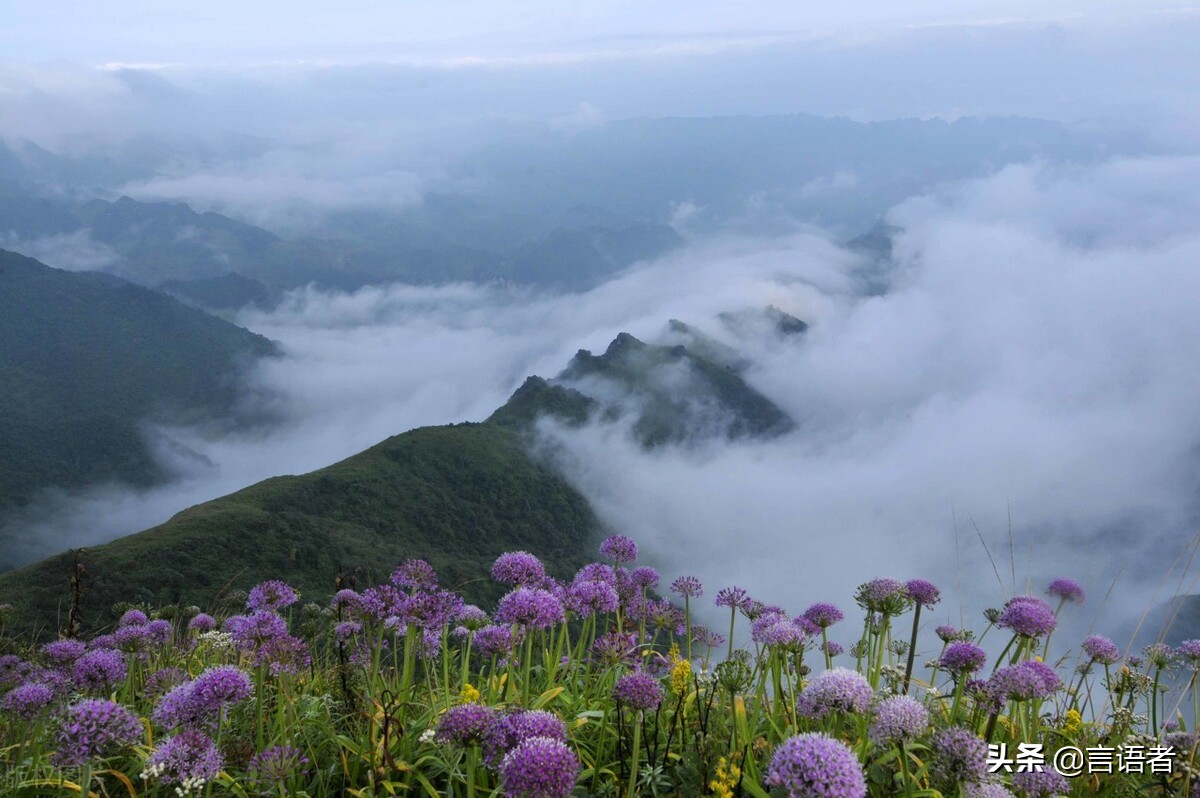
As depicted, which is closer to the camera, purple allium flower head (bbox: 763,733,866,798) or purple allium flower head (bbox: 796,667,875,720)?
purple allium flower head (bbox: 763,733,866,798)

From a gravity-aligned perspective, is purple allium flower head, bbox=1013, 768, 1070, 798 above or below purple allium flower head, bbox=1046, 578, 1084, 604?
below

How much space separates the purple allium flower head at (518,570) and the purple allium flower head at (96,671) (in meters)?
2.93

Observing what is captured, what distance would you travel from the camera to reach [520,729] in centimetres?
405

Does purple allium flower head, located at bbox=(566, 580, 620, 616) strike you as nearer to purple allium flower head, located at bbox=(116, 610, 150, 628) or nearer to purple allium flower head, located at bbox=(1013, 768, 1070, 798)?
purple allium flower head, located at bbox=(1013, 768, 1070, 798)

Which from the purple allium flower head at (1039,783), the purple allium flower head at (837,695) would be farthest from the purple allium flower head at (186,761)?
the purple allium flower head at (1039,783)

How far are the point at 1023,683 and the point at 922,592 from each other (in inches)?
68.8

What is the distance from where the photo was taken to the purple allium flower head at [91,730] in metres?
4.23

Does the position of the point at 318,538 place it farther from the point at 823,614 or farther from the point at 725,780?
the point at 725,780

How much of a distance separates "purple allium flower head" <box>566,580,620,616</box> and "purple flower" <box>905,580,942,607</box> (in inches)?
101

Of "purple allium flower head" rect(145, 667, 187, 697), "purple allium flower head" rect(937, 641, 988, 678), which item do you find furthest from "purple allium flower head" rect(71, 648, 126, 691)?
"purple allium flower head" rect(937, 641, 988, 678)

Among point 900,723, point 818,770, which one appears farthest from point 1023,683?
point 818,770

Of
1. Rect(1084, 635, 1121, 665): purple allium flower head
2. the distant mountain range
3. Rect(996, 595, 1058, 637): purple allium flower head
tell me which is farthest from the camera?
the distant mountain range

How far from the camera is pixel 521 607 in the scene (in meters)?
5.54

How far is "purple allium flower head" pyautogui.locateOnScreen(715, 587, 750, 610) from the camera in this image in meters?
6.65
